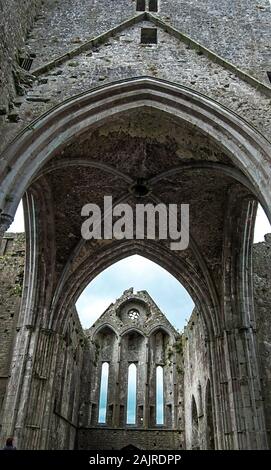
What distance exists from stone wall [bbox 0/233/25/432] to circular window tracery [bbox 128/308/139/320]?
383 inches

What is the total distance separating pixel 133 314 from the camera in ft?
66.8

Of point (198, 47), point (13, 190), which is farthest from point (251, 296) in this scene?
point (13, 190)

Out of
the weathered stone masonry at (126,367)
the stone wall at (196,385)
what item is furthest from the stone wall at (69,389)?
the stone wall at (196,385)

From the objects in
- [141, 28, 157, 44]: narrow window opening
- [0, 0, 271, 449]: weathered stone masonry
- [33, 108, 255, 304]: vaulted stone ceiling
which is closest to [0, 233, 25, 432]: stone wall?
[0, 0, 271, 449]: weathered stone masonry

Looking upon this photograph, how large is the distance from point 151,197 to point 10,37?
16.9 ft

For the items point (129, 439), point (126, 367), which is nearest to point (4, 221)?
point (129, 439)

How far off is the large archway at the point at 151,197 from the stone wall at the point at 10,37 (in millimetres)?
757

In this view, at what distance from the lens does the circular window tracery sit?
2020 centimetres

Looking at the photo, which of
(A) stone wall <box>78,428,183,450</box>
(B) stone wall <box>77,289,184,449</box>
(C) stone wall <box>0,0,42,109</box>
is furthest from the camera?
(B) stone wall <box>77,289,184,449</box>

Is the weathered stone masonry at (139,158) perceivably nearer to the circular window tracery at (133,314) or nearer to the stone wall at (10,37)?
the stone wall at (10,37)

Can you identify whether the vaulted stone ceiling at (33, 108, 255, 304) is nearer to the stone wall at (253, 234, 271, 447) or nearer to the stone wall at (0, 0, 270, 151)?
the stone wall at (0, 0, 270, 151)

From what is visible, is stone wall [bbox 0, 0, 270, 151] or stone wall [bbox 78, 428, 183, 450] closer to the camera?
stone wall [bbox 0, 0, 270, 151]

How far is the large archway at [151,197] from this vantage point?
6.27 meters

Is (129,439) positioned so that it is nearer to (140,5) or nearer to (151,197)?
(151,197)
